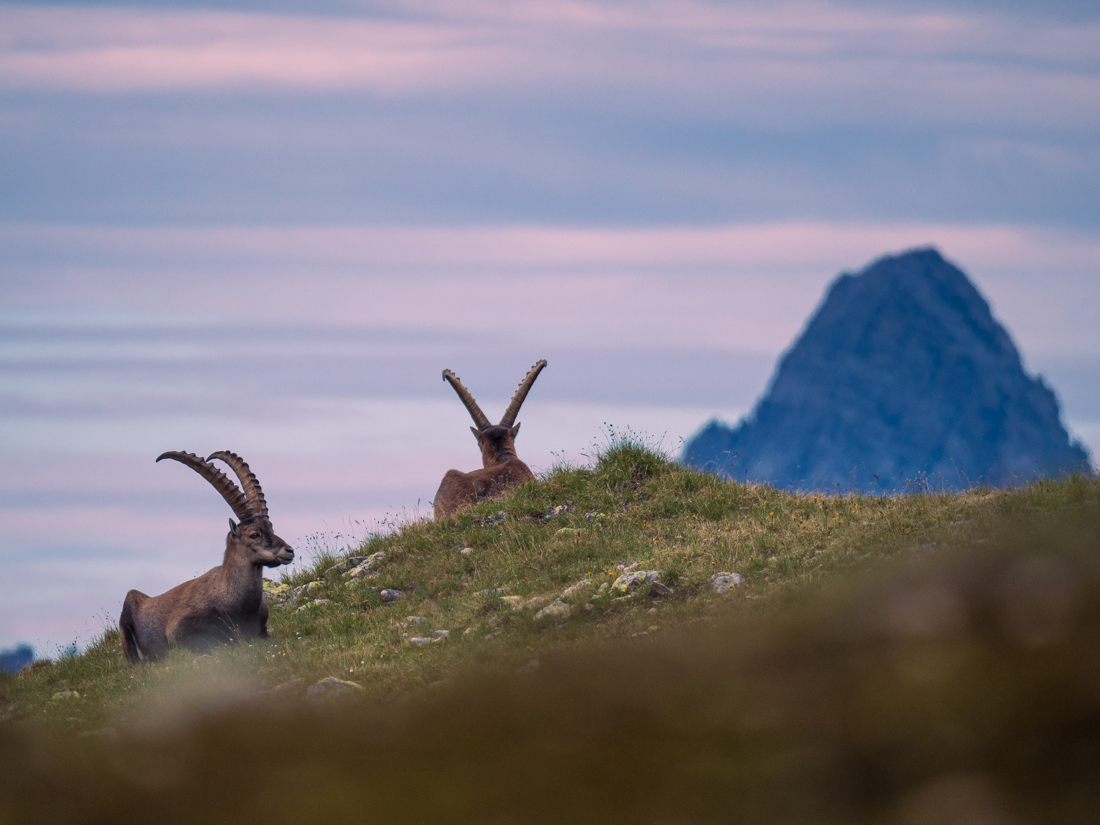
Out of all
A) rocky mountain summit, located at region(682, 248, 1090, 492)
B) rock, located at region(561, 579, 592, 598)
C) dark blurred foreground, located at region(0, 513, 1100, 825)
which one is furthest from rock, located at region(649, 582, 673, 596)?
rocky mountain summit, located at region(682, 248, 1090, 492)

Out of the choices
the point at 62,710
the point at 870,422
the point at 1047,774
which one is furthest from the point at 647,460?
the point at 870,422

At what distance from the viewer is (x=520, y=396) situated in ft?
86.3

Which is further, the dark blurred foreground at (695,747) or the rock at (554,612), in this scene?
the rock at (554,612)

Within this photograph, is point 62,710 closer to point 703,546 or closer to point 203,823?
point 703,546

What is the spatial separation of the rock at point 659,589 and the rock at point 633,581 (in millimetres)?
108

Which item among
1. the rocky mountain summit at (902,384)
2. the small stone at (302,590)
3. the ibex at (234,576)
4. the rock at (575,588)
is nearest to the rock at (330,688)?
the rock at (575,588)

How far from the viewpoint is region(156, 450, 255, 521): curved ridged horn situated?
56.3 feet

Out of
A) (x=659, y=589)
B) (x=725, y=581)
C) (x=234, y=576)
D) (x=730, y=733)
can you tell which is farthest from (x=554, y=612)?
(x=730, y=733)

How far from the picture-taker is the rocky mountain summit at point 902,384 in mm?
163500

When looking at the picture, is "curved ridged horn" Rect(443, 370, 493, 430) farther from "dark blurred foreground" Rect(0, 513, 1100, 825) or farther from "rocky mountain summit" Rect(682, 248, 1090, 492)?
"rocky mountain summit" Rect(682, 248, 1090, 492)

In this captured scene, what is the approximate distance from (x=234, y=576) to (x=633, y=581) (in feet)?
22.9

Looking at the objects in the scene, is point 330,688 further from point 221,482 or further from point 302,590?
point 302,590

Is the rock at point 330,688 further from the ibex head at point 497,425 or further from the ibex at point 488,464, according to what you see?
the ibex head at point 497,425

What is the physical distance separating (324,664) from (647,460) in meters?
8.48
